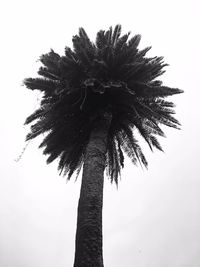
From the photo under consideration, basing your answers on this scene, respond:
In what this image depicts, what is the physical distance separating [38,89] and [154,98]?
360 centimetres

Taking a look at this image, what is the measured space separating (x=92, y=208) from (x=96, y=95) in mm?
4082

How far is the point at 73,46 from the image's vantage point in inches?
430

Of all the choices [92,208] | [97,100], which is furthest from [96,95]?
[92,208]

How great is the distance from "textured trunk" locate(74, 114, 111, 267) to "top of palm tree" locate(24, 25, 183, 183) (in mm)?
1379

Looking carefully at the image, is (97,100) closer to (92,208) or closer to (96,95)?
(96,95)

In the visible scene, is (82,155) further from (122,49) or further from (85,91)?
(122,49)

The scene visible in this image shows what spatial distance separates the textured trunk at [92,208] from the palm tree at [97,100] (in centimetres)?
4

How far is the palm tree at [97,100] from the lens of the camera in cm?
996

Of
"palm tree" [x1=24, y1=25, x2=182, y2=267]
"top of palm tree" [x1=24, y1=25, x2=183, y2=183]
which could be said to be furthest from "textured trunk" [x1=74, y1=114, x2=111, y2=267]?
"top of palm tree" [x1=24, y1=25, x2=183, y2=183]

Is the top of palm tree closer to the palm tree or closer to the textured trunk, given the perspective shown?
the palm tree

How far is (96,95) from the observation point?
10445 millimetres

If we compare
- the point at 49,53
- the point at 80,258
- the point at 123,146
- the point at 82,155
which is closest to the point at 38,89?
the point at 49,53

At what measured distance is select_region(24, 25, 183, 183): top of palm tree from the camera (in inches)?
401

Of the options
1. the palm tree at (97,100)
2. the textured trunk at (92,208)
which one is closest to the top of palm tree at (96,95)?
the palm tree at (97,100)
